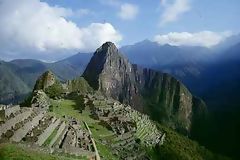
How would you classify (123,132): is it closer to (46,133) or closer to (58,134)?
(58,134)

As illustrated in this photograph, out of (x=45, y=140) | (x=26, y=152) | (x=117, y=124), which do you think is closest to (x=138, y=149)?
(x=117, y=124)

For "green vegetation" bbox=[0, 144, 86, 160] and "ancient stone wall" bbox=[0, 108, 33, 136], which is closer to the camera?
"green vegetation" bbox=[0, 144, 86, 160]

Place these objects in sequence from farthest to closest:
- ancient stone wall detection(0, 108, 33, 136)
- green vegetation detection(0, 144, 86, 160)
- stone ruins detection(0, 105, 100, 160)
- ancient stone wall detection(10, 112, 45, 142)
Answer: ancient stone wall detection(0, 108, 33, 136), ancient stone wall detection(10, 112, 45, 142), stone ruins detection(0, 105, 100, 160), green vegetation detection(0, 144, 86, 160)

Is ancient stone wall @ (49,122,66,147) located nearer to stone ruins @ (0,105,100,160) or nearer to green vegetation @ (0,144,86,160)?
stone ruins @ (0,105,100,160)

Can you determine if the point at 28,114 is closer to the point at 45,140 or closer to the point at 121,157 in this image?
the point at 45,140

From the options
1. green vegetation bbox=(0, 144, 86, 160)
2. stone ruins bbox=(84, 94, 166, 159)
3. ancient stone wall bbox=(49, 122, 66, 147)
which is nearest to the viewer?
green vegetation bbox=(0, 144, 86, 160)

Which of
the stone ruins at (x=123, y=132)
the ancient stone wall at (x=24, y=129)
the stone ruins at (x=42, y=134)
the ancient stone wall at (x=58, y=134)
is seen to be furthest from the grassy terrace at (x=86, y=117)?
the ancient stone wall at (x=24, y=129)

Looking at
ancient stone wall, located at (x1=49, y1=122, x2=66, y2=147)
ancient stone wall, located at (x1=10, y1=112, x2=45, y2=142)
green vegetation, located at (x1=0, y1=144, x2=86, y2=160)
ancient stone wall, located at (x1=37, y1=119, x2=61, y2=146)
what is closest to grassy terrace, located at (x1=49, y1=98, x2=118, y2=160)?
ancient stone wall, located at (x1=49, y1=122, x2=66, y2=147)

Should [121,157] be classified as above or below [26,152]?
below
